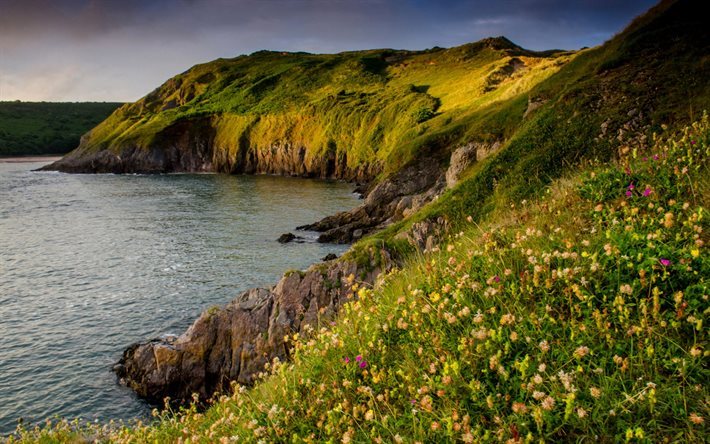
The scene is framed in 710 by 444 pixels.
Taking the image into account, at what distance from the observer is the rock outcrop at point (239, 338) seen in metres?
18.6

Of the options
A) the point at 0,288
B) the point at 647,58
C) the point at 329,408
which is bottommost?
the point at 0,288

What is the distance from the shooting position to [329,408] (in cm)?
557

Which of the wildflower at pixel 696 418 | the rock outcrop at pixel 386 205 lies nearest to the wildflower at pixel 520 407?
the wildflower at pixel 696 418

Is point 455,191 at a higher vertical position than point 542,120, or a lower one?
lower

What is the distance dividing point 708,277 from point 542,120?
65.7 ft

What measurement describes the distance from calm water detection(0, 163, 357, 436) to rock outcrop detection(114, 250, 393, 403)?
1.47 m

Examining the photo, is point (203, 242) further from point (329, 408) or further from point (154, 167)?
point (154, 167)

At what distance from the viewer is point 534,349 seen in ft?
15.9

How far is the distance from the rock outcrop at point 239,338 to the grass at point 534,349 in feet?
37.0

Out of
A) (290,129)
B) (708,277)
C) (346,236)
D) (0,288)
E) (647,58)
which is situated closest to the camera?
(708,277)

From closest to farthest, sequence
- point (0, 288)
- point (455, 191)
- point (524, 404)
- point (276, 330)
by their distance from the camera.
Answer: point (524, 404) < point (276, 330) < point (455, 191) < point (0, 288)

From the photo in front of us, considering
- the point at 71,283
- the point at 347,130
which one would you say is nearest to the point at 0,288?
the point at 71,283

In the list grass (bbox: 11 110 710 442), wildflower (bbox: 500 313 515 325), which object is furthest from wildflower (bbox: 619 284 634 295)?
wildflower (bbox: 500 313 515 325)

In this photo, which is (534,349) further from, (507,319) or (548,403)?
(548,403)
